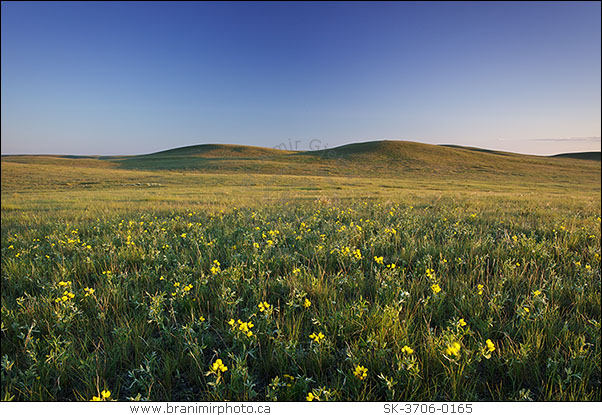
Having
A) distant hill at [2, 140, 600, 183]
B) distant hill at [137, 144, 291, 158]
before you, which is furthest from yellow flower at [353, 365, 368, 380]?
distant hill at [137, 144, 291, 158]

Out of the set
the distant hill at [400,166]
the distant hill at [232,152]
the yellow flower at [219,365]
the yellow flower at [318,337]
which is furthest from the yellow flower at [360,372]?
the distant hill at [232,152]

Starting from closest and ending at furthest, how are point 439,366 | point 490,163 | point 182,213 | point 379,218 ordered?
point 439,366 → point 379,218 → point 182,213 → point 490,163

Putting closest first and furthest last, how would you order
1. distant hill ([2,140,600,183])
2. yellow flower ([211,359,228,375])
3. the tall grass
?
yellow flower ([211,359,228,375]), the tall grass, distant hill ([2,140,600,183])

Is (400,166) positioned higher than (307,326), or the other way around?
(400,166)

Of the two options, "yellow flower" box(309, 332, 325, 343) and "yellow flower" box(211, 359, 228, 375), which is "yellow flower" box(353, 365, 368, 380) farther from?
"yellow flower" box(211, 359, 228, 375)

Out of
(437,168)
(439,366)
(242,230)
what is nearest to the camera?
(439,366)

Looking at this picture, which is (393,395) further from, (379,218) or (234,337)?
(379,218)

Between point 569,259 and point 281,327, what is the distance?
13.2ft

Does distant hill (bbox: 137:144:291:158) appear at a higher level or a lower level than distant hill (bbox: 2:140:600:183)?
higher

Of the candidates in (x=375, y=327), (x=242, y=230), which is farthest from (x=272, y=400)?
(x=242, y=230)

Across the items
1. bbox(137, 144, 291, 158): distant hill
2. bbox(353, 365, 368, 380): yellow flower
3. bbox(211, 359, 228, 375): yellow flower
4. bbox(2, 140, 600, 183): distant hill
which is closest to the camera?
bbox(211, 359, 228, 375): yellow flower

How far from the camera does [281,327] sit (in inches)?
90.5

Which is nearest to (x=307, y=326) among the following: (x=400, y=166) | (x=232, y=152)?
(x=400, y=166)
